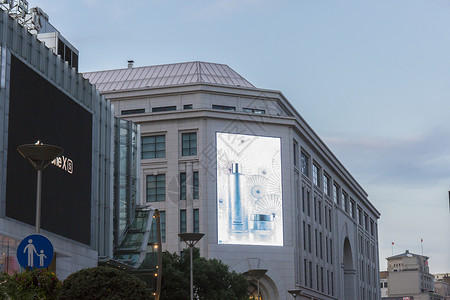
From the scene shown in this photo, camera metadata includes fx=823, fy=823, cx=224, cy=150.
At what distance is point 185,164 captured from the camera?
274ft

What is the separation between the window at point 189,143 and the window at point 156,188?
10.9 feet

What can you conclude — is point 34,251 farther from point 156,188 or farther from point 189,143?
point 189,143

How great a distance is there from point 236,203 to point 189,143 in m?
7.91

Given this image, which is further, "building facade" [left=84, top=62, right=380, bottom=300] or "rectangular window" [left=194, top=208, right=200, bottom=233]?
"building facade" [left=84, top=62, right=380, bottom=300]

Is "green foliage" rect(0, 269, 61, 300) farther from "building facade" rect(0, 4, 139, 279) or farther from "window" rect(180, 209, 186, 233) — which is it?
"window" rect(180, 209, 186, 233)

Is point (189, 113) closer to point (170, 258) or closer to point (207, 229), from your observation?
point (207, 229)

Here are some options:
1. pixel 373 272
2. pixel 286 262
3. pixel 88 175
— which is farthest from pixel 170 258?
pixel 373 272

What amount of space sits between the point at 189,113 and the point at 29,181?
4083 cm

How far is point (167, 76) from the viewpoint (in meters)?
89.6

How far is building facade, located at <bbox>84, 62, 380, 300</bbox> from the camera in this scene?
82.1m

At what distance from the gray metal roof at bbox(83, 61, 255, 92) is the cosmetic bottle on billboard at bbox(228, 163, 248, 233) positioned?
10480 millimetres

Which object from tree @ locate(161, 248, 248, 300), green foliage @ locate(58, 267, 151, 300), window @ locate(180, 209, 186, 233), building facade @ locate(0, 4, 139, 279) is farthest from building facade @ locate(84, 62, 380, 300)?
green foliage @ locate(58, 267, 151, 300)

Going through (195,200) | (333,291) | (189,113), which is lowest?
(333,291)

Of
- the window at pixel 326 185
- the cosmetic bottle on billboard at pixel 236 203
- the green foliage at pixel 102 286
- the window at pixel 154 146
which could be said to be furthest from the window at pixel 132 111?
the green foliage at pixel 102 286
